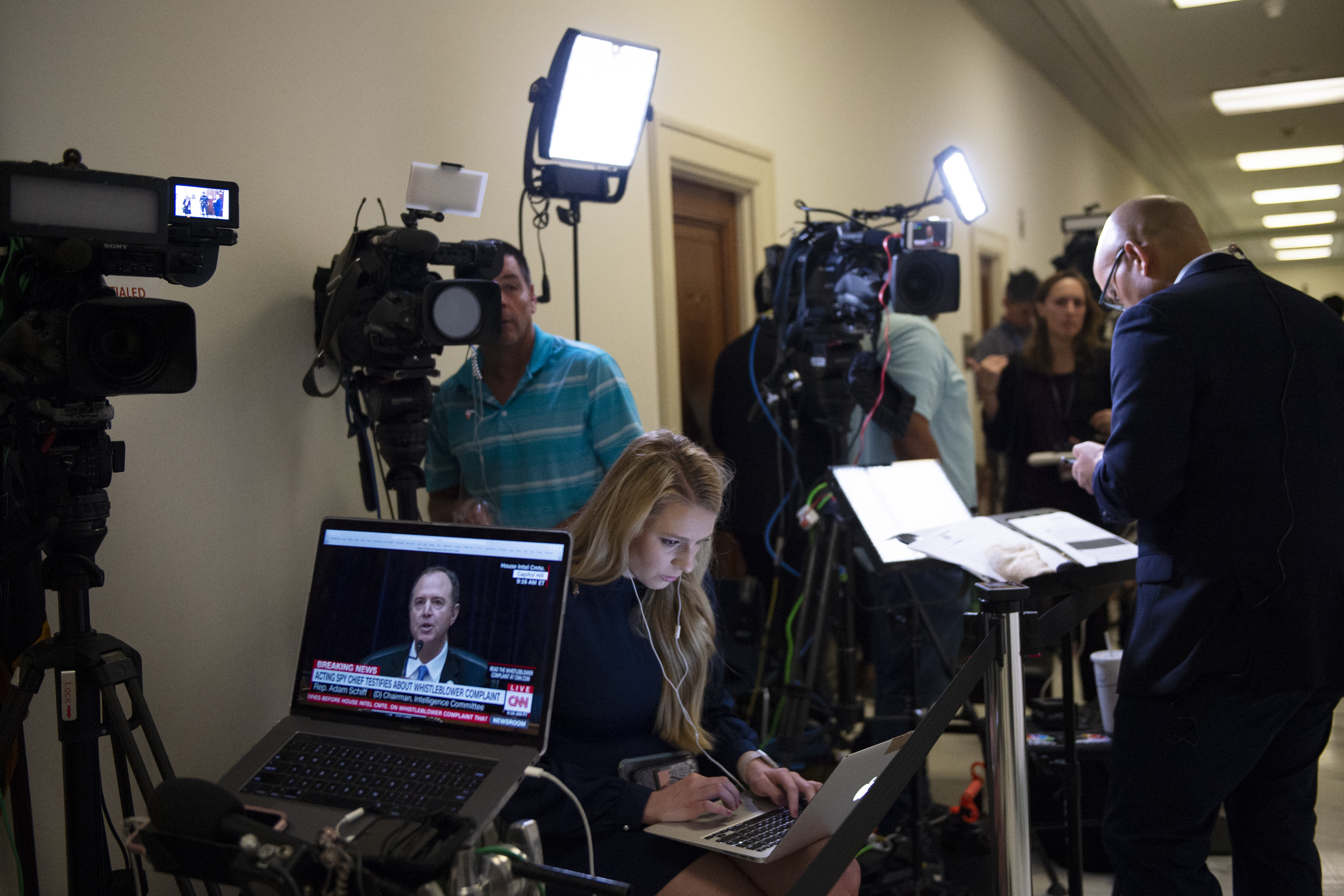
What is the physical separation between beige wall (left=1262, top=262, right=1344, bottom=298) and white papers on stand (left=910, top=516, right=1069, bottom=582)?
17.3 metres

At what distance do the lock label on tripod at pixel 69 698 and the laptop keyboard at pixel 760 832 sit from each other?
2.68 ft

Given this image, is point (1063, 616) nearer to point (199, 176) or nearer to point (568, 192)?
point (568, 192)

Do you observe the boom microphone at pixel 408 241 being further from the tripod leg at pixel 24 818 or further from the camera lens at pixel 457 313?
the tripod leg at pixel 24 818

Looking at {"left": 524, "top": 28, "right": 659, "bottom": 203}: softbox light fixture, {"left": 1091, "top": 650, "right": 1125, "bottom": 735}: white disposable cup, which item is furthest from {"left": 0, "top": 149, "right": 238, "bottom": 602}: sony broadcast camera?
{"left": 1091, "top": 650, "right": 1125, "bottom": 735}: white disposable cup

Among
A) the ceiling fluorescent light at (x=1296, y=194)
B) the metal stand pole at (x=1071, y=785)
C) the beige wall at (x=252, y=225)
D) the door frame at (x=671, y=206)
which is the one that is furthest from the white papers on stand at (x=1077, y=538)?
the ceiling fluorescent light at (x=1296, y=194)

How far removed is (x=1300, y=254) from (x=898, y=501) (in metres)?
17.8

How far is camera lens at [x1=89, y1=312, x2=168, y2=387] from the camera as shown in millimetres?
1325

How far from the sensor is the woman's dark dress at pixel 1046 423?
10.9 ft

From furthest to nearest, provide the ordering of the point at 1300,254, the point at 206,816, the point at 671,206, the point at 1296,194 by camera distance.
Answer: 1. the point at 1300,254
2. the point at 1296,194
3. the point at 671,206
4. the point at 206,816

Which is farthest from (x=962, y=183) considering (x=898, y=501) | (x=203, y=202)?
(x=203, y=202)

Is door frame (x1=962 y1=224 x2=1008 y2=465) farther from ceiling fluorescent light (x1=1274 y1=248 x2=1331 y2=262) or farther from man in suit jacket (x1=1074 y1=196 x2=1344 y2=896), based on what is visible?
ceiling fluorescent light (x1=1274 y1=248 x2=1331 y2=262)

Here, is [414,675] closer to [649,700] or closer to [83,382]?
[649,700]

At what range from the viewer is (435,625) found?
1.28 m

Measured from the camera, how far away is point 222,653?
1.92m
